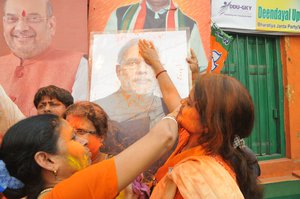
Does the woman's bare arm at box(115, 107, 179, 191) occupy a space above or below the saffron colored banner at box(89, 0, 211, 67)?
below

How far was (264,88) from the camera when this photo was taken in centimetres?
412

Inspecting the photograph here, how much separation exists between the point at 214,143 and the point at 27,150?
2.10 ft

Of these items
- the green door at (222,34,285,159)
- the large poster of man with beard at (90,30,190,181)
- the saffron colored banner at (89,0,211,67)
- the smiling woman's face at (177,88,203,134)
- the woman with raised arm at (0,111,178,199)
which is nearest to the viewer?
the woman with raised arm at (0,111,178,199)

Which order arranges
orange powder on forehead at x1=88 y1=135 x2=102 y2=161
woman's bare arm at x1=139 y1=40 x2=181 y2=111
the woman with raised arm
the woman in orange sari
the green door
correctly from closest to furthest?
the woman with raised arm < the woman in orange sari < orange powder on forehead at x1=88 y1=135 x2=102 y2=161 < woman's bare arm at x1=139 y1=40 x2=181 y2=111 < the green door

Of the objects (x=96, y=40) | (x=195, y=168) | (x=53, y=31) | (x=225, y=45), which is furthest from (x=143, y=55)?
(x=225, y=45)

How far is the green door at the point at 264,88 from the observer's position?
401 cm

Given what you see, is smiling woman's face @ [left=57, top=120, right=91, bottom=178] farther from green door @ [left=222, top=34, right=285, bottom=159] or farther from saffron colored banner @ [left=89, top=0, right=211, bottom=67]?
green door @ [left=222, top=34, right=285, bottom=159]

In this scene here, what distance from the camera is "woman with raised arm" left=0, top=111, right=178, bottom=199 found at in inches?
38.6

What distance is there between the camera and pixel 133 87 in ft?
7.06

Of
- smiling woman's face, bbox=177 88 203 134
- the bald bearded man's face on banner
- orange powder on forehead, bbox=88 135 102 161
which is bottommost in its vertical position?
orange powder on forehead, bbox=88 135 102 161

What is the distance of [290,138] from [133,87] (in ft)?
9.03

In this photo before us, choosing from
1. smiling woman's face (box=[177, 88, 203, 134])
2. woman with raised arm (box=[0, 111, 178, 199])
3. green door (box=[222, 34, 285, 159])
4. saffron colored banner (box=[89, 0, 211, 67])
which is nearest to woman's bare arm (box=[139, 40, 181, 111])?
saffron colored banner (box=[89, 0, 211, 67])

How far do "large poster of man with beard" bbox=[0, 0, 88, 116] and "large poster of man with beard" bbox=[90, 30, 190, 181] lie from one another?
0.15 meters

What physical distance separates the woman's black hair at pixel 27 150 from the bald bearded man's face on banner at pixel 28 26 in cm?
118
